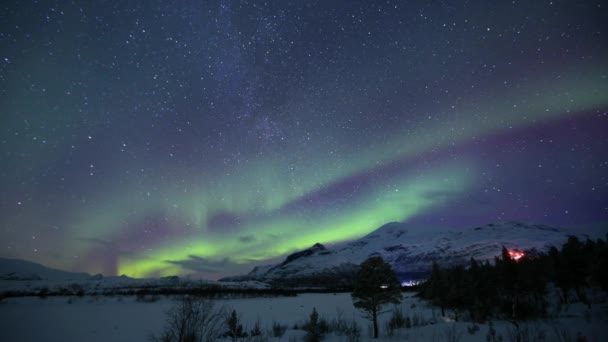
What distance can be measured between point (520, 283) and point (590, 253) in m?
8.83

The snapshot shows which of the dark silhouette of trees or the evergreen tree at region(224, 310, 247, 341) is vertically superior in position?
the dark silhouette of trees

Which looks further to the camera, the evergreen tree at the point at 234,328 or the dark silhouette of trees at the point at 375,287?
the dark silhouette of trees at the point at 375,287

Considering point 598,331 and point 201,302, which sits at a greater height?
point 201,302

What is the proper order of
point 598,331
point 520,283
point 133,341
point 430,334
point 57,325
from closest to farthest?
point 598,331 → point 430,334 → point 133,341 → point 57,325 → point 520,283

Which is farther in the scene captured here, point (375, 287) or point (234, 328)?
point (375, 287)

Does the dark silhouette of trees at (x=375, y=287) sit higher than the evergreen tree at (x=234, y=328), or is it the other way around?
the dark silhouette of trees at (x=375, y=287)

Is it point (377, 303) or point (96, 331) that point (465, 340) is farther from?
point (96, 331)

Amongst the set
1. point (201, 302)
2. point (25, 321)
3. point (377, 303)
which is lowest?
→ point (25, 321)

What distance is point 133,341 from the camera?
63.5 feet

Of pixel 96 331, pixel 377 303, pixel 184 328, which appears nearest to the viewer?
pixel 184 328

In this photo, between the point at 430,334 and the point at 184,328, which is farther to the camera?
the point at 430,334

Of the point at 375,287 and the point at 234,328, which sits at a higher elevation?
the point at 375,287

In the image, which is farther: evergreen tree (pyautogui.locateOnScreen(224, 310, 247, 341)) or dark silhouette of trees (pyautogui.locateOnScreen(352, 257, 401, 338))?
dark silhouette of trees (pyautogui.locateOnScreen(352, 257, 401, 338))

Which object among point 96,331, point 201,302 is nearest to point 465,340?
point 201,302
